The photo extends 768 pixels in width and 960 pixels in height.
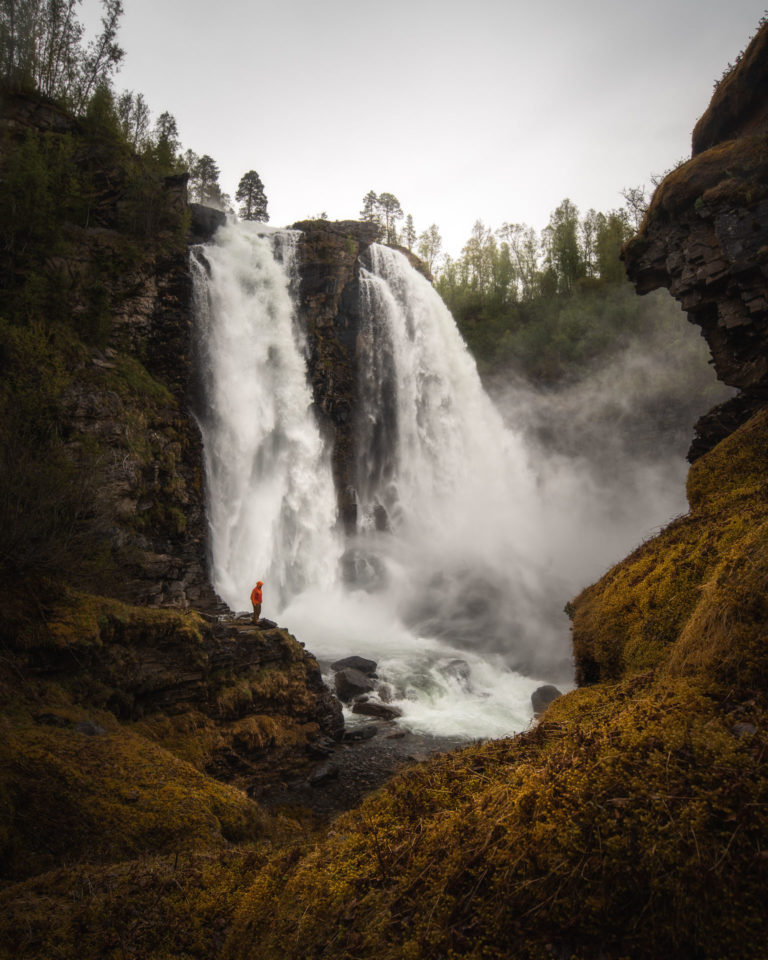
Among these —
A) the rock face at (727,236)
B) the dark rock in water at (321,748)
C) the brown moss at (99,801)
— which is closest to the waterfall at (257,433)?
the dark rock in water at (321,748)

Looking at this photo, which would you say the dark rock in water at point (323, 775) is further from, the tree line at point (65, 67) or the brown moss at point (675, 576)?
the tree line at point (65, 67)

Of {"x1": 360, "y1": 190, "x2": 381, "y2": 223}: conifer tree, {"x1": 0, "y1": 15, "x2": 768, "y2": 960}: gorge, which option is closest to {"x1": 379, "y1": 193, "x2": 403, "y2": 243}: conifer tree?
{"x1": 360, "y1": 190, "x2": 381, "y2": 223}: conifer tree

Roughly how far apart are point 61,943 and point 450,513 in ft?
95.9

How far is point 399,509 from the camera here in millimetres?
30500

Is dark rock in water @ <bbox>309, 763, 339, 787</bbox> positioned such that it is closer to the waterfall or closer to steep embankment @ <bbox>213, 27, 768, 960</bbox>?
steep embankment @ <bbox>213, 27, 768, 960</bbox>

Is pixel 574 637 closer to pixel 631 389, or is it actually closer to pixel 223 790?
pixel 223 790

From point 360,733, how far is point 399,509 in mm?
18380

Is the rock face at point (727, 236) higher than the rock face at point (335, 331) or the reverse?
the reverse

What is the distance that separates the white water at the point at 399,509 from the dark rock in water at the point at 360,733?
1238 mm

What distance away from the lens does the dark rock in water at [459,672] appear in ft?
56.7

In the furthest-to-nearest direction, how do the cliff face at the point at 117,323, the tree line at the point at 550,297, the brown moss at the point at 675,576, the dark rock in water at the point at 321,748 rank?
the tree line at the point at 550,297
the cliff face at the point at 117,323
the dark rock in water at the point at 321,748
the brown moss at the point at 675,576

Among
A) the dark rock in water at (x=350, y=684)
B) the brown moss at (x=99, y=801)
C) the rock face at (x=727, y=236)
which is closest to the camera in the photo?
the brown moss at (x=99, y=801)

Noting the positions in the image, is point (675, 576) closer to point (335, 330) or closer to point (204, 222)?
point (335, 330)

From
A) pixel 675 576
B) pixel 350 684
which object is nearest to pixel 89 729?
pixel 675 576
